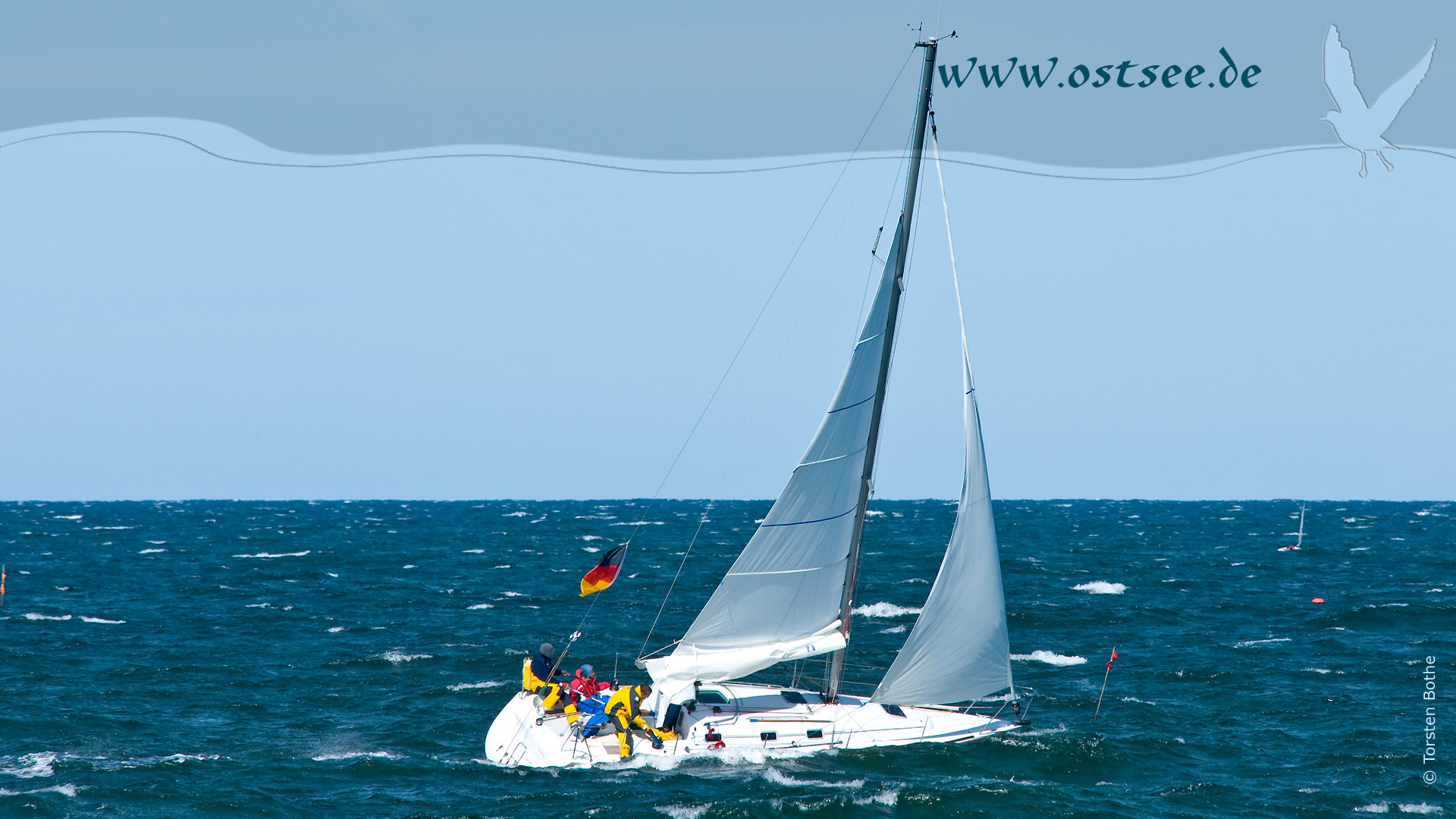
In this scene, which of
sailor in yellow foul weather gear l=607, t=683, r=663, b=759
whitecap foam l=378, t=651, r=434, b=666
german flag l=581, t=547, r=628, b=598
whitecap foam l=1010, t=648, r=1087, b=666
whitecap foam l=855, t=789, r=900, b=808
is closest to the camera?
whitecap foam l=855, t=789, r=900, b=808

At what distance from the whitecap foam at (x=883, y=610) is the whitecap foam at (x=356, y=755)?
2367cm

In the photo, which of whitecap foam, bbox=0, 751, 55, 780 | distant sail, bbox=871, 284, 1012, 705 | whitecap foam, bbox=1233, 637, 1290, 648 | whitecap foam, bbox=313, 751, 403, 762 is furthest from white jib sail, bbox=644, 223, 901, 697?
whitecap foam, bbox=1233, 637, 1290, 648

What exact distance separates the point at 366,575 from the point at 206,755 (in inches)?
1531

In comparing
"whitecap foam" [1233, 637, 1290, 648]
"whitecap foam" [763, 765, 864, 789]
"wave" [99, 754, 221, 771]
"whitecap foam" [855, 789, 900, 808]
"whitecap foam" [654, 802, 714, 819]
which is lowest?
"wave" [99, 754, 221, 771]

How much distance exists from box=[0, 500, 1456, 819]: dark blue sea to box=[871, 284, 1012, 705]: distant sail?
141 centimetres

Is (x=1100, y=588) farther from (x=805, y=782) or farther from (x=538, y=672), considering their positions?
(x=538, y=672)

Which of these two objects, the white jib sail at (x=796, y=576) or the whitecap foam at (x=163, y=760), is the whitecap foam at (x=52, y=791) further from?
the white jib sail at (x=796, y=576)

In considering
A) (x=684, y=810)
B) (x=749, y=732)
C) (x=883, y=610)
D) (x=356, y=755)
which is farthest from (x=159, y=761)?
(x=883, y=610)

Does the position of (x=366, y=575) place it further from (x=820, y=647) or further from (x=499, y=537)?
(x=820, y=647)

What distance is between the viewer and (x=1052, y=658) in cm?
3769

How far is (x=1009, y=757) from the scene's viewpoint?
2542cm

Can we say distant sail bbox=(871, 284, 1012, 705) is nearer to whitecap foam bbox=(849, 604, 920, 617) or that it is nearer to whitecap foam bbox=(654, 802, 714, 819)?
whitecap foam bbox=(654, 802, 714, 819)

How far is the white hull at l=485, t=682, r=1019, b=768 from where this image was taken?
78.2 ft

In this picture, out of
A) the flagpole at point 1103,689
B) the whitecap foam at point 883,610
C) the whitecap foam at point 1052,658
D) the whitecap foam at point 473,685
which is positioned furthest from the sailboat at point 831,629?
the whitecap foam at point 883,610
